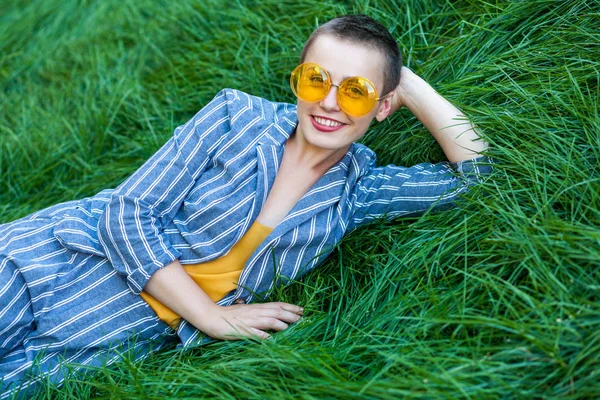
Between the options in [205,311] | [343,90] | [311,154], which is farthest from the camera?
[311,154]

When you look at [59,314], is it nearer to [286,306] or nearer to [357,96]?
[286,306]

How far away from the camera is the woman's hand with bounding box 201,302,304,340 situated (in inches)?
97.1

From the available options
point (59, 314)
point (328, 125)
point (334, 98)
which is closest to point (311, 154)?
point (328, 125)

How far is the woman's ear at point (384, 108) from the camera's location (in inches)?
103

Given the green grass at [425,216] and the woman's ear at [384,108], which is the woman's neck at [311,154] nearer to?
the woman's ear at [384,108]

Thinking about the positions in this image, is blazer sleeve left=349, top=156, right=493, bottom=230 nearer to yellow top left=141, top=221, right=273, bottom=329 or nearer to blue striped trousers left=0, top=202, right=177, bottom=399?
yellow top left=141, top=221, right=273, bottom=329

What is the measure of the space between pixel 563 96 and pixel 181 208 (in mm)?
1461

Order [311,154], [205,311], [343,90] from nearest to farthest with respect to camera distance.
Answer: [343,90] < [205,311] < [311,154]

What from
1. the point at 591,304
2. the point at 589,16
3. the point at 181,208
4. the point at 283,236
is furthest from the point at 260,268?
the point at 589,16

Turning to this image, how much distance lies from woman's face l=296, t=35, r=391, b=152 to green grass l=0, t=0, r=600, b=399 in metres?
0.40

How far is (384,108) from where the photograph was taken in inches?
104

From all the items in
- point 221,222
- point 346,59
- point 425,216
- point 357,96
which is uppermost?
point 346,59

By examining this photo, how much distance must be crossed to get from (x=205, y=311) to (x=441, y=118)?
3.66 feet

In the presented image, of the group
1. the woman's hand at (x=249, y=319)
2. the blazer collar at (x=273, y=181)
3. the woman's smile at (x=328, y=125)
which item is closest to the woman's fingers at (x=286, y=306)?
the woman's hand at (x=249, y=319)
